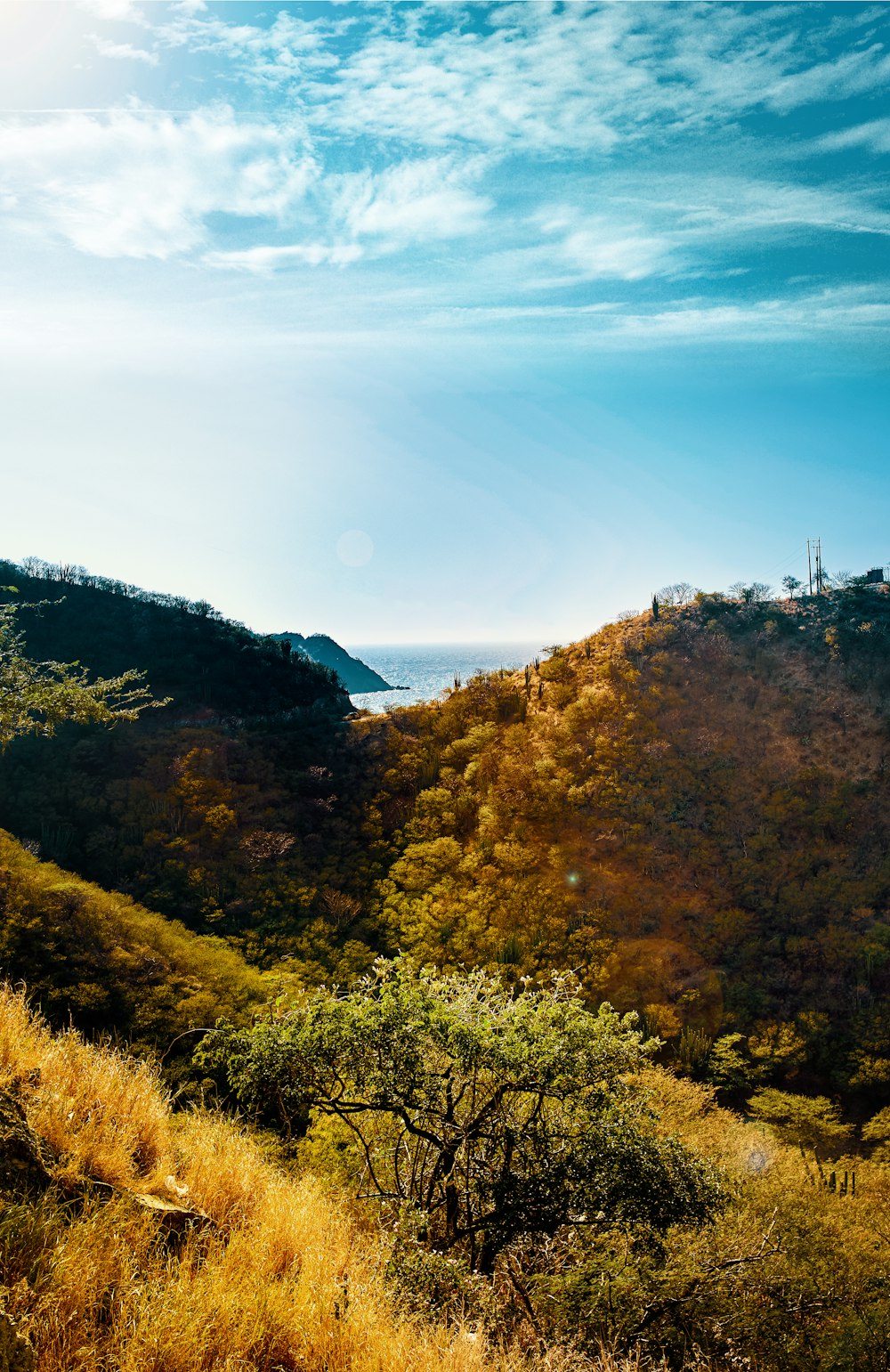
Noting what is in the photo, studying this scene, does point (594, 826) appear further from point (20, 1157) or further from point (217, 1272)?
point (20, 1157)

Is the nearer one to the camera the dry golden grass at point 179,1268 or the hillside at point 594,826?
the dry golden grass at point 179,1268

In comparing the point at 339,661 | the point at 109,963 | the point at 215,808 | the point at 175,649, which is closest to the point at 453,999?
the point at 109,963

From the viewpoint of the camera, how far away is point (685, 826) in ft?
121

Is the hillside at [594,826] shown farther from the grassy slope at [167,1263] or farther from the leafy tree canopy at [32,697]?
the grassy slope at [167,1263]

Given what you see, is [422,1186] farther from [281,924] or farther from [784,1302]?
[281,924]

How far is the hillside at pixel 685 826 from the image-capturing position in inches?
1201

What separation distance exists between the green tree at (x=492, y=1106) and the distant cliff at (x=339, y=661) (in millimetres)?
155378

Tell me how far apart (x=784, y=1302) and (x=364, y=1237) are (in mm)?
10534

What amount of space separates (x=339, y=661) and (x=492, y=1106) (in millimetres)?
174382

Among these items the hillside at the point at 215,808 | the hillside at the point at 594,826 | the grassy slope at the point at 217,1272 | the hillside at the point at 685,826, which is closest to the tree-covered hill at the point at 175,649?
the hillside at the point at 215,808

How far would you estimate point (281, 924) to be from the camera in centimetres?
3394

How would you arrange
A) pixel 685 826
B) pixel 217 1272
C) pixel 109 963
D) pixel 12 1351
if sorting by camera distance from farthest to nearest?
pixel 685 826
pixel 109 963
pixel 217 1272
pixel 12 1351

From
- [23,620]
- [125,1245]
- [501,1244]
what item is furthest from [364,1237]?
[23,620]

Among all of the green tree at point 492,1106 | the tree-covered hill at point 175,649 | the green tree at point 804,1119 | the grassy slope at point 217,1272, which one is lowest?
the green tree at point 804,1119
